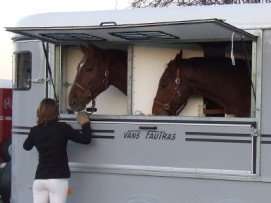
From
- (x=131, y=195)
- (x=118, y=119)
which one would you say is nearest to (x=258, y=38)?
(x=118, y=119)

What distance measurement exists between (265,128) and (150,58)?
1437 millimetres

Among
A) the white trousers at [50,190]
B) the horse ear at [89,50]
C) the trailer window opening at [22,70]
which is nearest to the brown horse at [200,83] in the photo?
the horse ear at [89,50]

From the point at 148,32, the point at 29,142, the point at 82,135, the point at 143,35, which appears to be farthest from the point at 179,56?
the point at 29,142

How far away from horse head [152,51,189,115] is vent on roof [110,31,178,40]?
0.37m

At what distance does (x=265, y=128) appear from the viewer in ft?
17.6

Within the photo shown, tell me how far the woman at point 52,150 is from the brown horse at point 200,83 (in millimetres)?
836

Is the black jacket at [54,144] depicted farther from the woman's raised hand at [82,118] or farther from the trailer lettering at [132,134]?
the trailer lettering at [132,134]

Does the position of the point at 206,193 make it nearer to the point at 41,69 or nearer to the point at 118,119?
the point at 118,119

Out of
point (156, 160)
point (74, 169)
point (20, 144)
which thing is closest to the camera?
point (156, 160)

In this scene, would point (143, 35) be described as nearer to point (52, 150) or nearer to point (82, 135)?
point (82, 135)

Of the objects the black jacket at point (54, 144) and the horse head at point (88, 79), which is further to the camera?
the horse head at point (88, 79)

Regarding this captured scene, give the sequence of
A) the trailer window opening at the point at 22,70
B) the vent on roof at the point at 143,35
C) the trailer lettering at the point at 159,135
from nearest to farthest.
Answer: the vent on roof at the point at 143,35, the trailer lettering at the point at 159,135, the trailer window opening at the point at 22,70

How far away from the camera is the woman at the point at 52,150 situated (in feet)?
19.3

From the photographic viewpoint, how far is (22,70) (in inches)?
265
